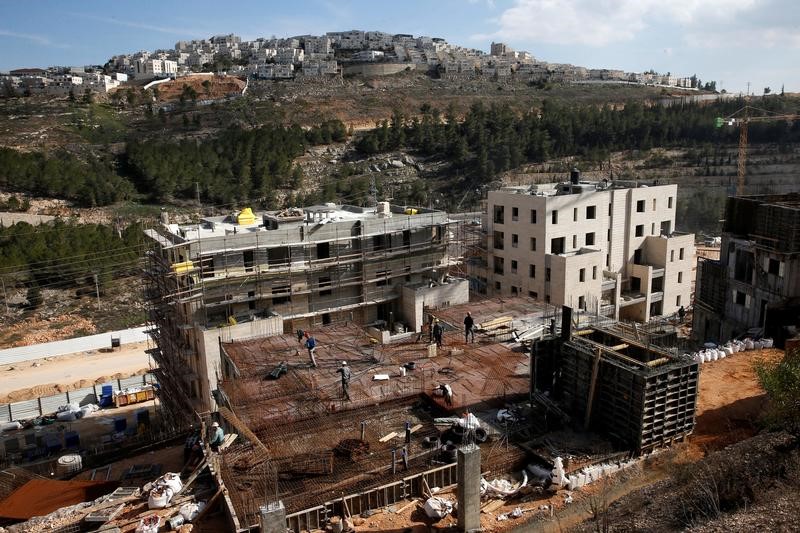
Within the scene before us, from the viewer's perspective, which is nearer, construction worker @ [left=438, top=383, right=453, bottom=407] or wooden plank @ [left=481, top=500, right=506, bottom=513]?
wooden plank @ [left=481, top=500, right=506, bottom=513]

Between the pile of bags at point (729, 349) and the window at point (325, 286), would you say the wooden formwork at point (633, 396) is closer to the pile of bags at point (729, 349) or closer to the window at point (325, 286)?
the pile of bags at point (729, 349)

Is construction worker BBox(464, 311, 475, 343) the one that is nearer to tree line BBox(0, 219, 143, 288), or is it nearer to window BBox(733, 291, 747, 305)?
window BBox(733, 291, 747, 305)

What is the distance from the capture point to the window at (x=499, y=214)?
35.6 m

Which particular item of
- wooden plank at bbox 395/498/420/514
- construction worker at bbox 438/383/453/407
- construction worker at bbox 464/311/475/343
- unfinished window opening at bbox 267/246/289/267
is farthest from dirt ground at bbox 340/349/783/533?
unfinished window opening at bbox 267/246/289/267

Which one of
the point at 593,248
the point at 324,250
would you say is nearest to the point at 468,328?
the point at 324,250

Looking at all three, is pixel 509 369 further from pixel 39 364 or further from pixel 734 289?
pixel 39 364

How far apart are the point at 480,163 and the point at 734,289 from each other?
47.2 meters

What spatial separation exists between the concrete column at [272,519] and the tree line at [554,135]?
64079 millimetres

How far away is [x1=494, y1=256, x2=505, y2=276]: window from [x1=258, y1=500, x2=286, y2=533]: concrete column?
27.0 meters

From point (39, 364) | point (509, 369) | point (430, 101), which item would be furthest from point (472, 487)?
point (430, 101)

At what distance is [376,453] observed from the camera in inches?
531

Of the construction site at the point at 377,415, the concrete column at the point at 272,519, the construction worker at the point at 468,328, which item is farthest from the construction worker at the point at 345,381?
the concrete column at the point at 272,519

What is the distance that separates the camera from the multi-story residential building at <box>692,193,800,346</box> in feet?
77.3

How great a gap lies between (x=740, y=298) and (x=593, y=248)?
28.8 ft
